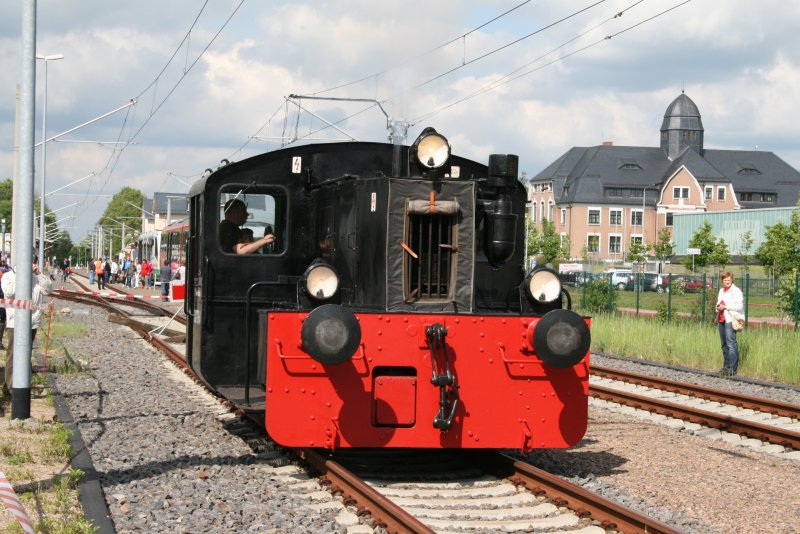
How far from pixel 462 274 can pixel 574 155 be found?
310 ft

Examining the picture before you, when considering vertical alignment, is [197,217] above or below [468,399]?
above

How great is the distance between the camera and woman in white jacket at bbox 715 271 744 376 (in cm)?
1425

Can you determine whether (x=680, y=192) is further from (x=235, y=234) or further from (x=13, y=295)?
(x=235, y=234)

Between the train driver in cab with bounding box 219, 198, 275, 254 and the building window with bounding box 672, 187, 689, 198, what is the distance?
88.5 metres

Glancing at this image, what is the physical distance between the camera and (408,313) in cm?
692

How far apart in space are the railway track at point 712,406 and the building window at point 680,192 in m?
81.7

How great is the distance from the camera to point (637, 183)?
3711 inches

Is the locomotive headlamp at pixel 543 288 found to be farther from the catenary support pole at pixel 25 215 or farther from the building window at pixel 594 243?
the building window at pixel 594 243

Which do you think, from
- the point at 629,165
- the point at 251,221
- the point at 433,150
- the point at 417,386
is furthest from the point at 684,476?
the point at 629,165

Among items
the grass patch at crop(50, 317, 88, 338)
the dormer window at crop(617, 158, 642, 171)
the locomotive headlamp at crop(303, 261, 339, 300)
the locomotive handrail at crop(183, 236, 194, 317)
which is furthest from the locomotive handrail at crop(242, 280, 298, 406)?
the dormer window at crop(617, 158, 642, 171)

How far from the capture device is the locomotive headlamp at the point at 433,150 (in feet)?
23.5

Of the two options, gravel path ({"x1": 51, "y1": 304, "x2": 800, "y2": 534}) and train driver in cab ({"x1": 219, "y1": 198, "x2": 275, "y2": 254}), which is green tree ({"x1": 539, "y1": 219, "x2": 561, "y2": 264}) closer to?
gravel path ({"x1": 51, "y1": 304, "x2": 800, "y2": 534})

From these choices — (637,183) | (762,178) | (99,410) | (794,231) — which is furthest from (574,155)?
(99,410)

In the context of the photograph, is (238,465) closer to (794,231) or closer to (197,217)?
(197,217)
